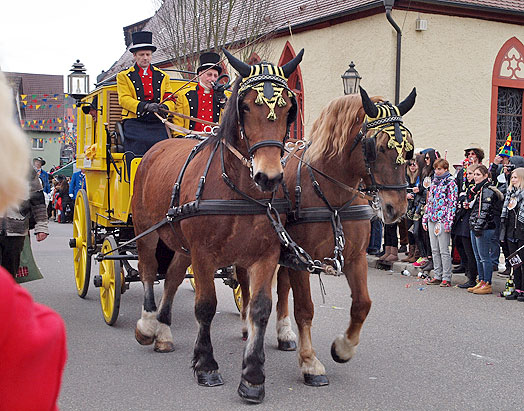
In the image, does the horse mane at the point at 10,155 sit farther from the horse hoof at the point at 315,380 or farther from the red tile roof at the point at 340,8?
the red tile roof at the point at 340,8

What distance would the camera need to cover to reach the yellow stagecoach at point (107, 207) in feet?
22.2

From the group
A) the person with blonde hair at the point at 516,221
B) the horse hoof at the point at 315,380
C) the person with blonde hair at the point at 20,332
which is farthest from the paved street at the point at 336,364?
the person with blonde hair at the point at 20,332

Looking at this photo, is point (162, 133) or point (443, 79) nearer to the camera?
point (162, 133)

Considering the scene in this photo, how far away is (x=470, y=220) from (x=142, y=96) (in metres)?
4.63

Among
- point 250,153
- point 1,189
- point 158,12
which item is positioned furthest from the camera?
point 158,12

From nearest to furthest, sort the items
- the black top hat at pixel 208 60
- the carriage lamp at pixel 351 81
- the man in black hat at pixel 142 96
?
the man in black hat at pixel 142 96 → the black top hat at pixel 208 60 → the carriage lamp at pixel 351 81

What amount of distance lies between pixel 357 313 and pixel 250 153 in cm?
151

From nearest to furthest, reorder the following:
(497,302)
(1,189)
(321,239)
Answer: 1. (1,189)
2. (321,239)
3. (497,302)

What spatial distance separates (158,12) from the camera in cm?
2053

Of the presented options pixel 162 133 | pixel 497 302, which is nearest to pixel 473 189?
pixel 497 302

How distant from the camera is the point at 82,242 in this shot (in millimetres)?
8031

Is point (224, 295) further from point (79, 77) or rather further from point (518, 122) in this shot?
point (518, 122)

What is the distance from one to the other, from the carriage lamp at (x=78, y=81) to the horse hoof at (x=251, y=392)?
44.4 feet

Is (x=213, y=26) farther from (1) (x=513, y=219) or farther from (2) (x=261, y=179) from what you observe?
(2) (x=261, y=179)
